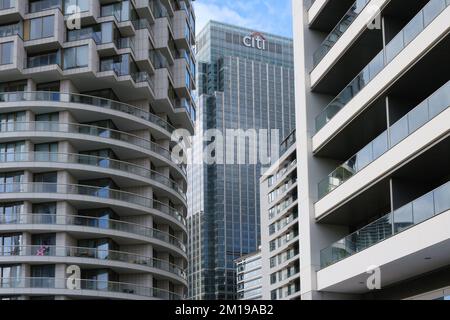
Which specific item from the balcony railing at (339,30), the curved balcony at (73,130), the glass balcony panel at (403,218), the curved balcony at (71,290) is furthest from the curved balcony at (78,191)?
the glass balcony panel at (403,218)

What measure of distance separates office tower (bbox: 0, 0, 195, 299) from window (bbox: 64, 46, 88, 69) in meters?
0.09

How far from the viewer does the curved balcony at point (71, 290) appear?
202 feet

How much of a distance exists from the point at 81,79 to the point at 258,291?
92.5 m

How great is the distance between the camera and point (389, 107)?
30.9 m

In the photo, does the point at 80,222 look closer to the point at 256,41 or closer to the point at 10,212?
the point at 10,212

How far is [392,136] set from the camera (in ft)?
97.2

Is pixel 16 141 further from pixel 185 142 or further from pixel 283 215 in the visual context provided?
pixel 283 215

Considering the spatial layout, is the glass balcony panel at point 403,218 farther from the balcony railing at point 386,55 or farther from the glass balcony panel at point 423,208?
the balcony railing at point 386,55

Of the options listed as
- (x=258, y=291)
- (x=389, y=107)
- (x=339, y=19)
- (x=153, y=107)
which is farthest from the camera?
(x=258, y=291)

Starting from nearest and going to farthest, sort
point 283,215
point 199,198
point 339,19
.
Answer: point 339,19 < point 283,215 < point 199,198

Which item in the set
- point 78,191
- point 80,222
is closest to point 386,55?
point 80,222

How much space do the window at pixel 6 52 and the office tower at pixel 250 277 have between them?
302 feet

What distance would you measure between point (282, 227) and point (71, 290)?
1782 inches
